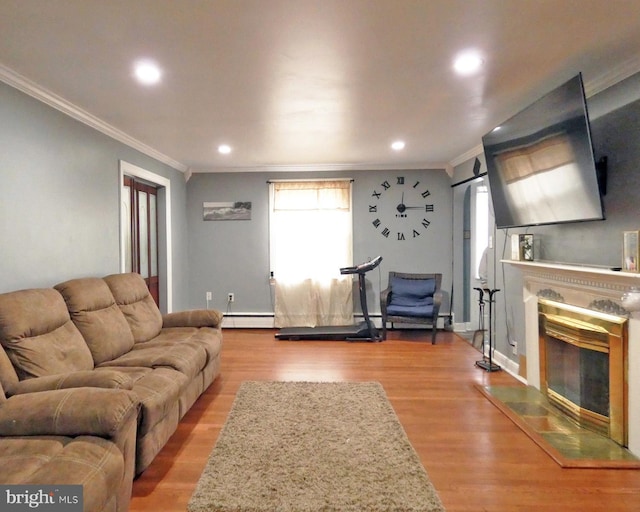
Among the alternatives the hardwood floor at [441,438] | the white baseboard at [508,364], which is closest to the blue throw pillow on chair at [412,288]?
the hardwood floor at [441,438]

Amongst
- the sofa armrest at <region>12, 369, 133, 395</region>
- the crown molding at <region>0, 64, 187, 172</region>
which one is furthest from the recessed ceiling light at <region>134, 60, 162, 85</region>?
the sofa armrest at <region>12, 369, 133, 395</region>

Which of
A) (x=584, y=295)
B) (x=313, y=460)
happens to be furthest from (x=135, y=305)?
(x=584, y=295)

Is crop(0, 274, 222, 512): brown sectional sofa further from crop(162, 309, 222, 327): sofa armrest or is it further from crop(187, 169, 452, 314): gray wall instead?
crop(187, 169, 452, 314): gray wall

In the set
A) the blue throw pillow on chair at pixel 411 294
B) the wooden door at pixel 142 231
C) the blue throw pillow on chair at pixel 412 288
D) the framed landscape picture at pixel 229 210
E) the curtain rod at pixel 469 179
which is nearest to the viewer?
the wooden door at pixel 142 231

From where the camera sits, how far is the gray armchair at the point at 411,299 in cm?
457

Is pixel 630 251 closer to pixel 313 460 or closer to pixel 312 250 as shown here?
pixel 313 460

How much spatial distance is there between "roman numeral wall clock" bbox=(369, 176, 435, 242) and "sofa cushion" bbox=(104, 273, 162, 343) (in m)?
3.14

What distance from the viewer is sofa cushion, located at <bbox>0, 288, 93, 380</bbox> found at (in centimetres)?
192

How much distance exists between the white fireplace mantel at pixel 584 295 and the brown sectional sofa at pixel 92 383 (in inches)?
104

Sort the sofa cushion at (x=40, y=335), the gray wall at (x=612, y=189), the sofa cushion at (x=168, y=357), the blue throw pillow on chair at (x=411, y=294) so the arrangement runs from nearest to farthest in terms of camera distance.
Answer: the sofa cushion at (x=40, y=335), the gray wall at (x=612, y=189), the sofa cushion at (x=168, y=357), the blue throw pillow on chair at (x=411, y=294)

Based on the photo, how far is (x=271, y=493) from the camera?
1.81 metres

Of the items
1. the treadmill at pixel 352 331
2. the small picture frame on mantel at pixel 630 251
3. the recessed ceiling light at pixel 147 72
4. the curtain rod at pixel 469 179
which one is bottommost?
the treadmill at pixel 352 331

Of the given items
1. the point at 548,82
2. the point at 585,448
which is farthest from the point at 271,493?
the point at 548,82

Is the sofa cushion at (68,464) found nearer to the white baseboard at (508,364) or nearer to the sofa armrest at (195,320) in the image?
the sofa armrest at (195,320)
